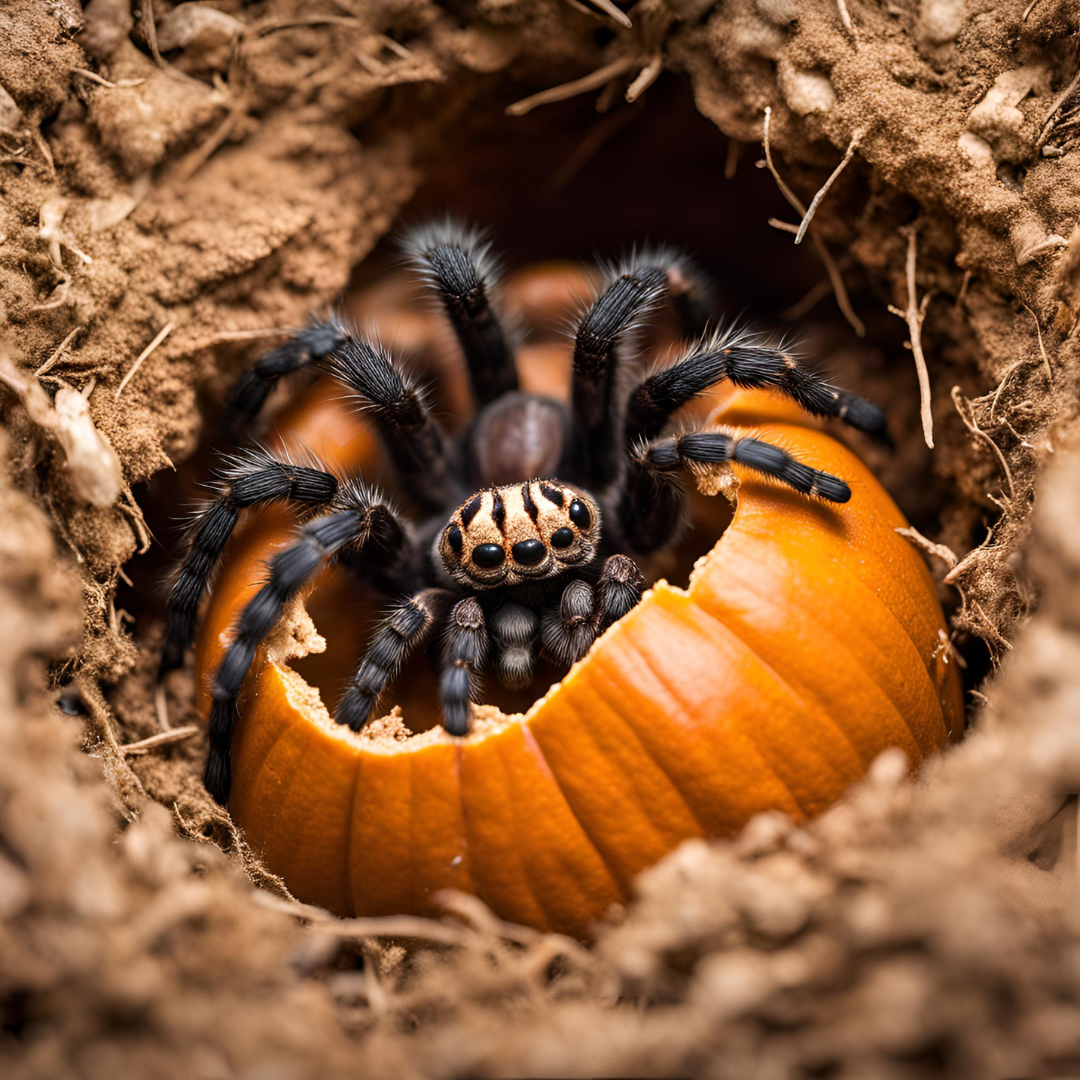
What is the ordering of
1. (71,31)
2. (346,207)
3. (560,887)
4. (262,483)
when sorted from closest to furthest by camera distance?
(560,887) < (262,483) < (71,31) < (346,207)

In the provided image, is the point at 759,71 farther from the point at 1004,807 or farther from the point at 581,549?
the point at 1004,807

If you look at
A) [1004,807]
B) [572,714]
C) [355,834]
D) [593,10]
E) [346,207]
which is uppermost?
[593,10]

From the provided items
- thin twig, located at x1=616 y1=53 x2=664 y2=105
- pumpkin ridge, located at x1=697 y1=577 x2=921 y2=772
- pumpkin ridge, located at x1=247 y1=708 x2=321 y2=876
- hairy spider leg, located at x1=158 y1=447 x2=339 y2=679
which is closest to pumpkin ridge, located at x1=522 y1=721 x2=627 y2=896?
pumpkin ridge, located at x1=697 y1=577 x2=921 y2=772

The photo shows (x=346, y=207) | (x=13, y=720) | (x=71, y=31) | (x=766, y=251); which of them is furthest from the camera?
(x=766, y=251)

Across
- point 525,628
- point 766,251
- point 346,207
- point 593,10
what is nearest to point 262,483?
point 525,628

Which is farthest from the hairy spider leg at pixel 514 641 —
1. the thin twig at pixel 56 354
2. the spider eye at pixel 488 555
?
the thin twig at pixel 56 354

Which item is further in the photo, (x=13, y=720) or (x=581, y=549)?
(x=581, y=549)
